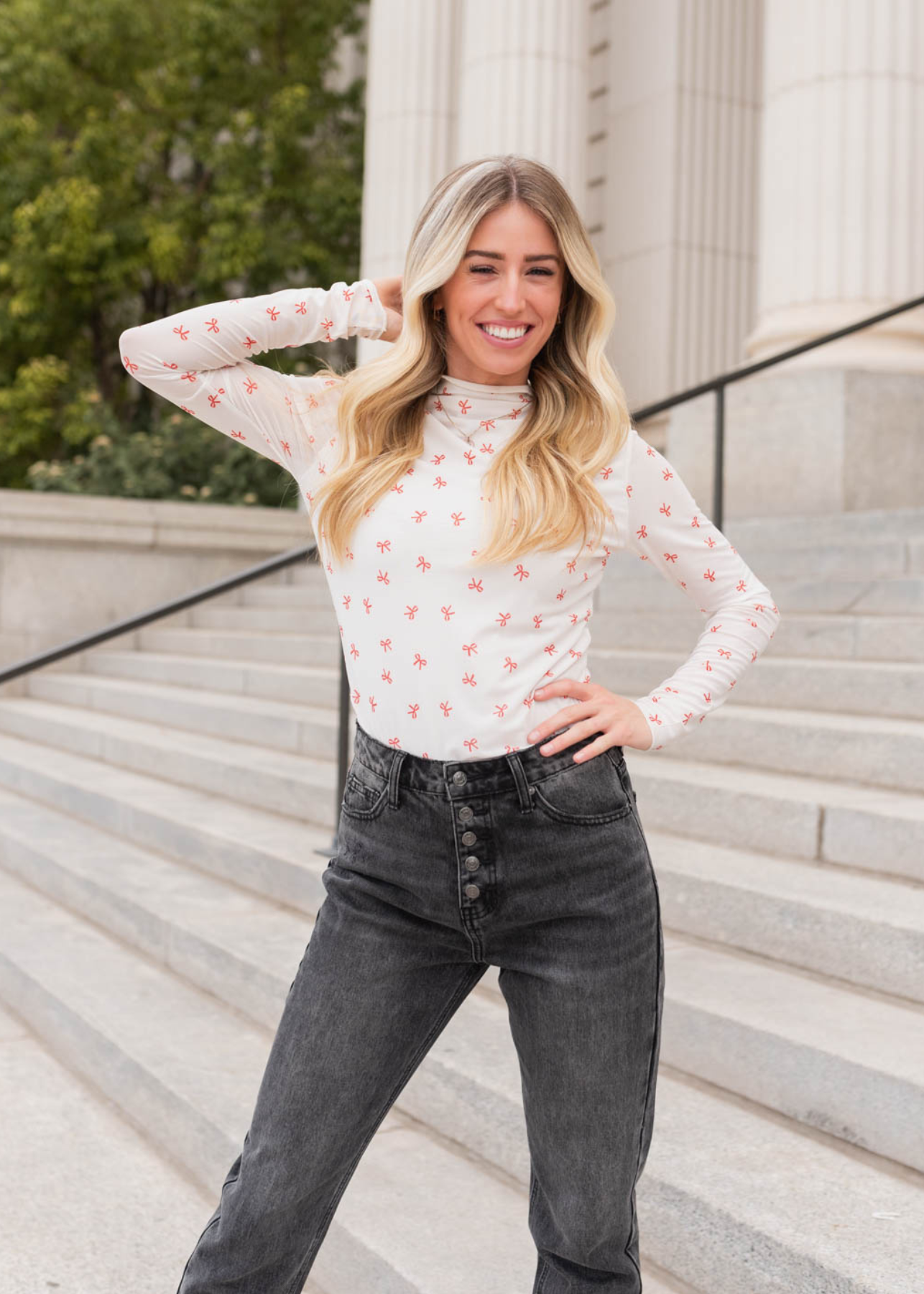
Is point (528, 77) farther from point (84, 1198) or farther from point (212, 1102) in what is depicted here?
point (84, 1198)

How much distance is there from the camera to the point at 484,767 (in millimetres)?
1729

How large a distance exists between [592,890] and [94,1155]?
2.41m

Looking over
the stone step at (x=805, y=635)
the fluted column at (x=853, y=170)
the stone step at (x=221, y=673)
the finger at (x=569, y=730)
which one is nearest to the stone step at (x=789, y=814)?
the stone step at (x=805, y=635)

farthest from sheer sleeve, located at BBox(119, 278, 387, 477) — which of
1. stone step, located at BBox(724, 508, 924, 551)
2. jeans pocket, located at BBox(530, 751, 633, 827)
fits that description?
stone step, located at BBox(724, 508, 924, 551)

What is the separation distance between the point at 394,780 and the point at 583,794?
0.25 metres

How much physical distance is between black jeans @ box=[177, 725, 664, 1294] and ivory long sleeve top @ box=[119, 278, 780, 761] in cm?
8

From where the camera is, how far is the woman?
5.61 feet

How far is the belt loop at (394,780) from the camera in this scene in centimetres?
175

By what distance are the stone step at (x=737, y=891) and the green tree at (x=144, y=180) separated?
1079 centimetres

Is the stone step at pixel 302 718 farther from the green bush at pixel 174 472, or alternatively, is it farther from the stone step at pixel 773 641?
the green bush at pixel 174 472

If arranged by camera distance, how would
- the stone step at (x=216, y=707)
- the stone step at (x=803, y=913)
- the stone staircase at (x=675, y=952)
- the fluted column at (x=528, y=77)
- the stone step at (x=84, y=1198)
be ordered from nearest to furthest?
the stone staircase at (x=675, y=952)
the stone step at (x=84, y=1198)
the stone step at (x=803, y=913)
the stone step at (x=216, y=707)
the fluted column at (x=528, y=77)

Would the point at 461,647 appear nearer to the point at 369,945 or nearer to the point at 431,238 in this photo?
the point at 369,945

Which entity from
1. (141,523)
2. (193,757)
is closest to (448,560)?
(193,757)

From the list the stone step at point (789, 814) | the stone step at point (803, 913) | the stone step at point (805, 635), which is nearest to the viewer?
the stone step at point (803, 913)
